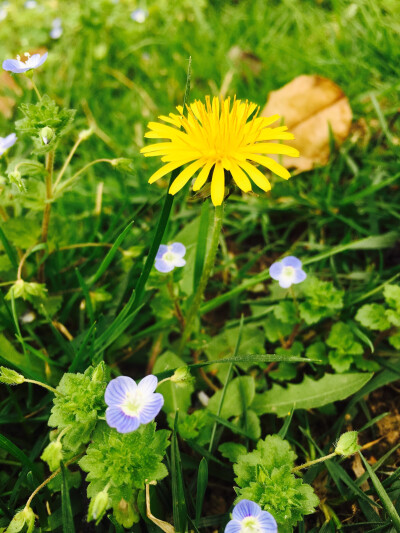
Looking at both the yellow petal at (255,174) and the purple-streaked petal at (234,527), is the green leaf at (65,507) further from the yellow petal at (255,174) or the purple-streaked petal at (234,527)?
the yellow petal at (255,174)

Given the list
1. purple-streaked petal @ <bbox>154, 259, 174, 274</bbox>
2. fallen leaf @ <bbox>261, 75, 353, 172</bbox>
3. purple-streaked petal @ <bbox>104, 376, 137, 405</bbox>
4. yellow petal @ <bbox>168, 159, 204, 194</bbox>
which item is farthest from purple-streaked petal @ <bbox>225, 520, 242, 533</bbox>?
fallen leaf @ <bbox>261, 75, 353, 172</bbox>

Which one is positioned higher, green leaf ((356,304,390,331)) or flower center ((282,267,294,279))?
flower center ((282,267,294,279))

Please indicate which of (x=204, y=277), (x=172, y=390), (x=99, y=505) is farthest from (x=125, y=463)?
(x=204, y=277)

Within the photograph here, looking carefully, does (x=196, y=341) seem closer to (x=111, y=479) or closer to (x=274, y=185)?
(x=111, y=479)

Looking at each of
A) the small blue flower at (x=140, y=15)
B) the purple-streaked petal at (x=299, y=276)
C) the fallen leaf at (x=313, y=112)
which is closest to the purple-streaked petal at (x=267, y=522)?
the purple-streaked petal at (x=299, y=276)

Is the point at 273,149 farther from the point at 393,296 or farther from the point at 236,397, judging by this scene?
the point at 236,397

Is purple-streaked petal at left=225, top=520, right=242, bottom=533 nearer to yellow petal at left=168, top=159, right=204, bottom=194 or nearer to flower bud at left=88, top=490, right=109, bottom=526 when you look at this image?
flower bud at left=88, top=490, right=109, bottom=526
